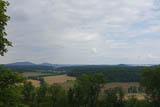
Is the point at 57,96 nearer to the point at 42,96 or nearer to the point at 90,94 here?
the point at 42,96

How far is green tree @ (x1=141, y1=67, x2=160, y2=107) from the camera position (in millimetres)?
29969

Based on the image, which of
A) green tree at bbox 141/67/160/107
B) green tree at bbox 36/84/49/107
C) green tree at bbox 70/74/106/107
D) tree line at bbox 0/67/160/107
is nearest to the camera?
green tree at bbox 141/67/160/107

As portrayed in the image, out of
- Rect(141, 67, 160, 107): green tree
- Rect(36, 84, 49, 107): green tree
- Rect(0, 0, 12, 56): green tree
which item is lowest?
Rect(36, 84, 49, 107): green tree

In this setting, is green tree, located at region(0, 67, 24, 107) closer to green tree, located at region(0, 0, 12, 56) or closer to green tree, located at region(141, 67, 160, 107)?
green tree, located at region(0, 0, 12, 56)

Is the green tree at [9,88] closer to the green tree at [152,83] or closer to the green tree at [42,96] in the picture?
the green tree at [152,83]

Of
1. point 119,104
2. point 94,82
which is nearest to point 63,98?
point 94,82

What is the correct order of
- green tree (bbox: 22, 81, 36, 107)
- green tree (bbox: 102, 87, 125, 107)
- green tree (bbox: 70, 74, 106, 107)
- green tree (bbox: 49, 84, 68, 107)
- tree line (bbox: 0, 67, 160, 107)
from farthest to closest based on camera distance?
green tree (bbox: 49, 84, 68, 107)
green tree (bbox: 102, 87, 125, 107)
green tree (bbox: 22, 81, 36, 107)
green tree (bbox: 70, 74, 106, 107)
tree line (bbox: 0, 67, 160, 107)

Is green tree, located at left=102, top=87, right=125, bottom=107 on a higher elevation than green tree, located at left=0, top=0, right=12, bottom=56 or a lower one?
lower

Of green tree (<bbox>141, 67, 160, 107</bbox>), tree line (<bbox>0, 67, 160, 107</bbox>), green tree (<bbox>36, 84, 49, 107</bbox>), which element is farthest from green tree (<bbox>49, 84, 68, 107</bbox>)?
green tree (<bbox>141, 67, 160, 107</bbox>)

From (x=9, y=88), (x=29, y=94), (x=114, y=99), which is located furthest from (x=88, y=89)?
(x=9, y=88)

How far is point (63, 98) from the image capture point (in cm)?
4350

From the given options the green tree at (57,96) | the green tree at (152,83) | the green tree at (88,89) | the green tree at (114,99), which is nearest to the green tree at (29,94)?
the green tree at (57,96)

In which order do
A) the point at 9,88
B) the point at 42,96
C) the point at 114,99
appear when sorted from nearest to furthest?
the point at 9,88 → the point at 114,99 → the point at 42,96

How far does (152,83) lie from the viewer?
30.0 m
